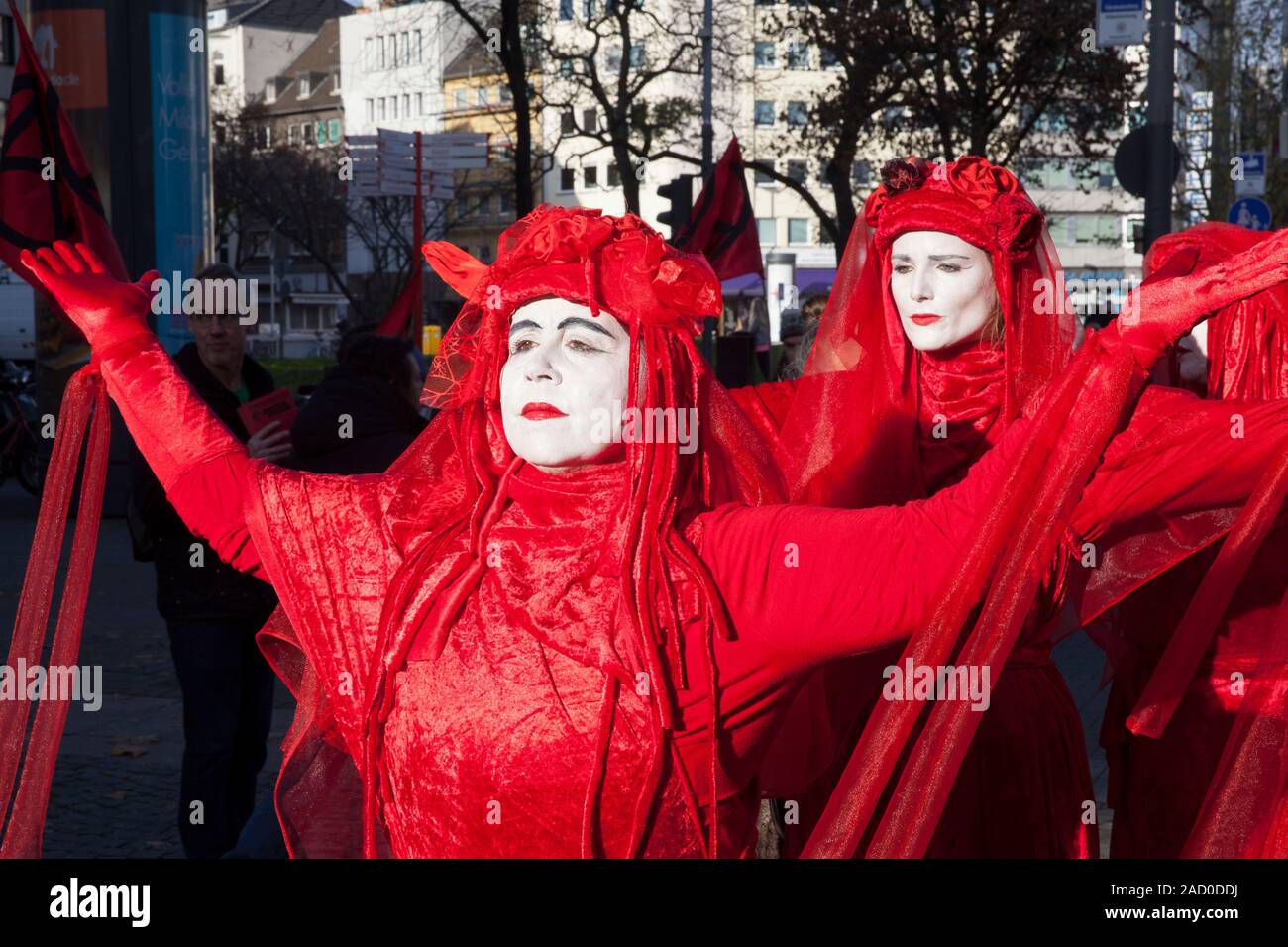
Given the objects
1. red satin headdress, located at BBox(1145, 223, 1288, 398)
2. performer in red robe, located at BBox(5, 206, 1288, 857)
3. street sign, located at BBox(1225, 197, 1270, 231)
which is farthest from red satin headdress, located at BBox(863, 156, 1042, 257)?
street sign, located at BBox(1225, 197, 1270, 231)

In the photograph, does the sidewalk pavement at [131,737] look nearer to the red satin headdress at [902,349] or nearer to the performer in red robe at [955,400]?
the performer in red robe at [955,400]

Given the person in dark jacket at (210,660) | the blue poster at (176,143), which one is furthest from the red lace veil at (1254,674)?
the blue poster at (176,143)

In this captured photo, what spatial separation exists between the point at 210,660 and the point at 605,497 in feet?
8.74

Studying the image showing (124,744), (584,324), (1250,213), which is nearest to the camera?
(584,324)

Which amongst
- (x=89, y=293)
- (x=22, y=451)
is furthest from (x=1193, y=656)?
(x=22, y=451)

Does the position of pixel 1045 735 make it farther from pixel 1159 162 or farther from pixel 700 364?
pixel 1159 162

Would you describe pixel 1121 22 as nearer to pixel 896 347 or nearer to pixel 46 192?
pixel 896 347

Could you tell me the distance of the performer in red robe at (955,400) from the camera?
312 cm

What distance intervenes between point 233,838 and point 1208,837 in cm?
307

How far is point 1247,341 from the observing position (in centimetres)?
359

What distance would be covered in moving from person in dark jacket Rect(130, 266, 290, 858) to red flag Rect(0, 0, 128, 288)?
3.85 ft

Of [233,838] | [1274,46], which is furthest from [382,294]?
[233,838]

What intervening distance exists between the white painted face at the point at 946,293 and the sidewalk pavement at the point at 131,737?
231 centimetres
